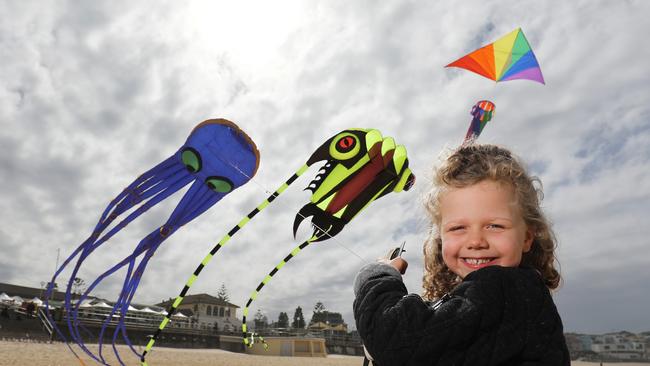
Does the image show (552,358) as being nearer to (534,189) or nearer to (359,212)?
(534,189)

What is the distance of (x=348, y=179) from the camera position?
5367 millimetres

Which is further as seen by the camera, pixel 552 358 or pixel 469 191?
pixel 469 191

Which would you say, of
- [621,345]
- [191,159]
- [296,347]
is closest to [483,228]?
[191,159]

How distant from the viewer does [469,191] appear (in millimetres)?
1162

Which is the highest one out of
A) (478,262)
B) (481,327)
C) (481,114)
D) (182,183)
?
(481,114)

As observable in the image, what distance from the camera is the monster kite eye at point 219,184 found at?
522cm

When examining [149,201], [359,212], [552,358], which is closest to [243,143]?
[149,201]

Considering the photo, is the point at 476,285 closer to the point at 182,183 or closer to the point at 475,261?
the point at 475,261

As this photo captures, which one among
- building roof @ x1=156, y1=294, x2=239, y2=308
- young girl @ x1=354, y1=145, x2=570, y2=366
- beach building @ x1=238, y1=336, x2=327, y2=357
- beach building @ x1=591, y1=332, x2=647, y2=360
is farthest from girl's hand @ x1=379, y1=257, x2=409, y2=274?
beach building @ x1=591, y1=332, x2=647, y2=360

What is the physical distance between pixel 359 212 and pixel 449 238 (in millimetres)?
4292

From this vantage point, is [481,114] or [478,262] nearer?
[478,262]

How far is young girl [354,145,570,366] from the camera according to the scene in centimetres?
93

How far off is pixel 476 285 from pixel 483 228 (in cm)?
20

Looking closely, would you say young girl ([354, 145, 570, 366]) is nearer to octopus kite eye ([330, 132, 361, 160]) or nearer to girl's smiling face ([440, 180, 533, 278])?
girl's smiling face ([440, 180, 533, 278])
